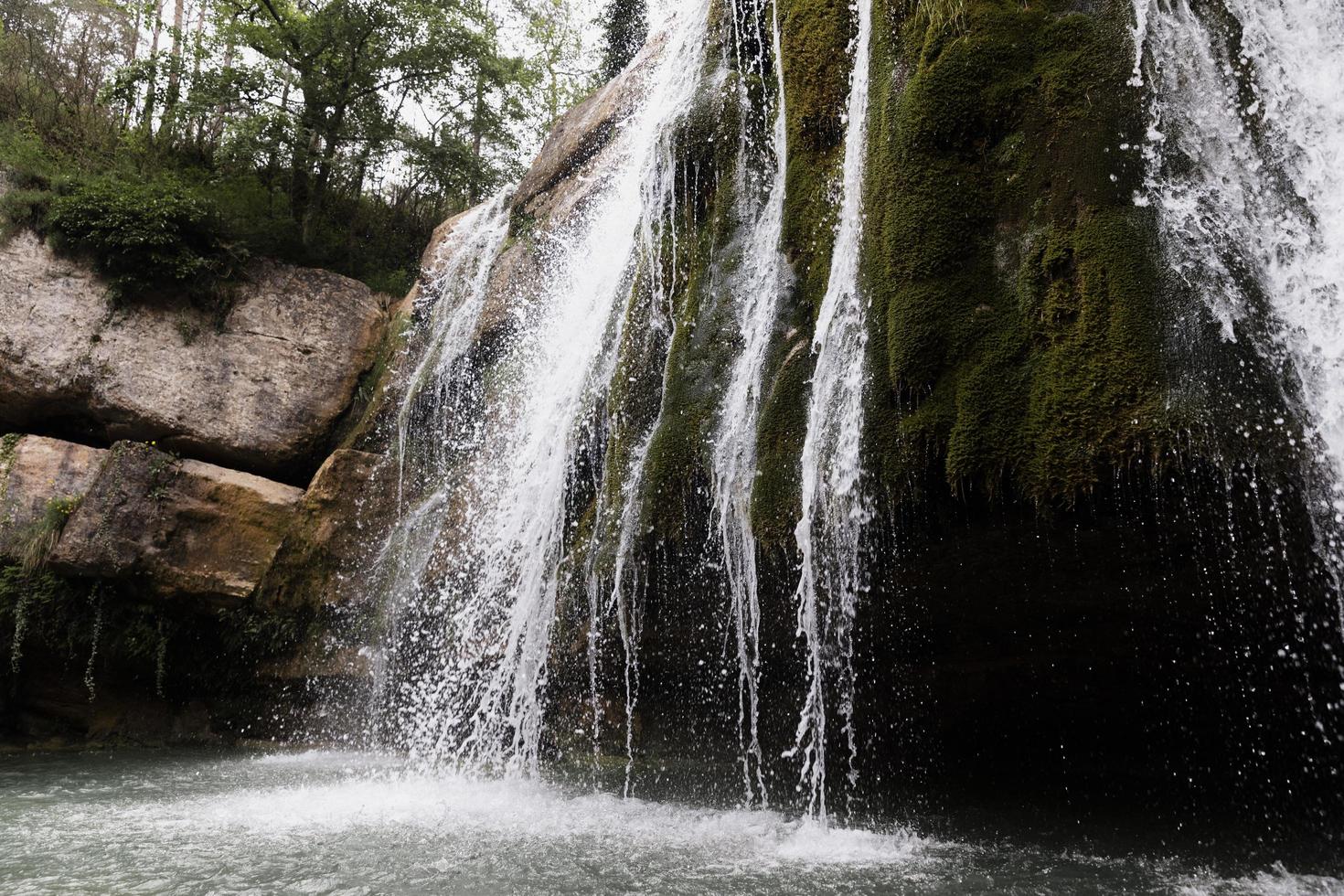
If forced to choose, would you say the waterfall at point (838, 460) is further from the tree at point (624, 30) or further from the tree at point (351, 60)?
the tree at point (624, 30)

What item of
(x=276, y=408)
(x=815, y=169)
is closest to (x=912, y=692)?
(x=815, y=169)

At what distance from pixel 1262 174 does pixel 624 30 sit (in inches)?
643

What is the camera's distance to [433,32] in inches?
504

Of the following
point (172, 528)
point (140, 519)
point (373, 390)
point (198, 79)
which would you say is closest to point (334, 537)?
point (172, 528)

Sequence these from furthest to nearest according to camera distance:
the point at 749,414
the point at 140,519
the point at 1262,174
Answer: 1. the point at 140,519
2. the point at 749,414
3. the point at 1262,174

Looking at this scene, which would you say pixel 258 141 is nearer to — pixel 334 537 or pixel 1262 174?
pixel 334 537

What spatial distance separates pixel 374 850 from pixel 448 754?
330 cm

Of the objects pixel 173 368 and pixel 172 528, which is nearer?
pixel 172 528

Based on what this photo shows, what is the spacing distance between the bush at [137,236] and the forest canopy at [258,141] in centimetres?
2

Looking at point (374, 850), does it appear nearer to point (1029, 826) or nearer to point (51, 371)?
point (1029, 826)

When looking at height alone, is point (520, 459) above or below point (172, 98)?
below

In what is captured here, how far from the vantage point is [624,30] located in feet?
58.5

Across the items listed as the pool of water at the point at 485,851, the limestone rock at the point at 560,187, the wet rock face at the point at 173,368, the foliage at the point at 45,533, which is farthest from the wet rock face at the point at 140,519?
the limestone rock at the point at 560,187

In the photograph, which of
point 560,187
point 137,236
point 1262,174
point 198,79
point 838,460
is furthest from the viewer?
point 198,79
